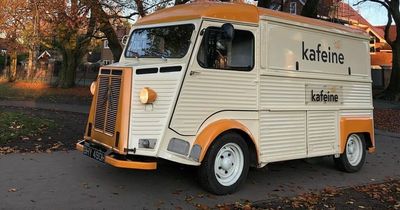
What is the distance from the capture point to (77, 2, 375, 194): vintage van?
6719mm

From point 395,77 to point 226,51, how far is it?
82.1 feet

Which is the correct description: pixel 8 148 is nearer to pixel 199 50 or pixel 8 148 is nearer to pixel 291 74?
pixel 199 50

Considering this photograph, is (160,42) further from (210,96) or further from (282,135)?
(282,135)

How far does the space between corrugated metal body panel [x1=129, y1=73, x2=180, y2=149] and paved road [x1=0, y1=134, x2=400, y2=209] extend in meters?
0.69

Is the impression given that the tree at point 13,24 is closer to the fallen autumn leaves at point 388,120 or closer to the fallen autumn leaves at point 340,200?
the fallen autumn leaves at point 388,120

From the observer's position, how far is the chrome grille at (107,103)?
6977mm

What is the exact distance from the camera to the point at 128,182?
7531mm

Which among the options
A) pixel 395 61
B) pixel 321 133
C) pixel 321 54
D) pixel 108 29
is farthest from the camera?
pixel 395 61

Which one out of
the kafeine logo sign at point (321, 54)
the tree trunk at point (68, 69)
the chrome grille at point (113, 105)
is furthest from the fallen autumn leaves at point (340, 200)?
the tree trunk at point (68, 69)

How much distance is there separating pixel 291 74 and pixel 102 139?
3.18 m

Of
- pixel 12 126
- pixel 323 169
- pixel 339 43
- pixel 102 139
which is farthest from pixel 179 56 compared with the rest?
pixel 12 126

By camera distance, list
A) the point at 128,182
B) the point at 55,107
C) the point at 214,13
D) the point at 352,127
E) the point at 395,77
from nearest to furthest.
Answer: the point at 214,13 < the point at 128,182 < the point at 352,127 < the point at 55,107 < the point at 395,77

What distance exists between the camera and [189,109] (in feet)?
22.2

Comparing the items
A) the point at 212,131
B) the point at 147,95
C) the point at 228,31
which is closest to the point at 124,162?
the point at 147,95
